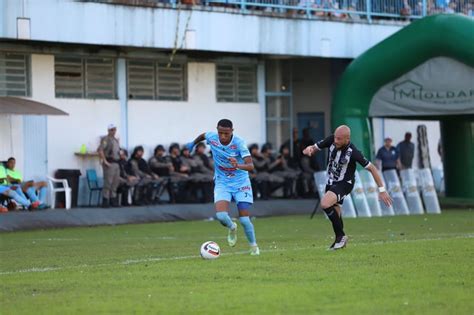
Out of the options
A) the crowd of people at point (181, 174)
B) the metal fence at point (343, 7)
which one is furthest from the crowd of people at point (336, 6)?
the crowd of people at point (181, 174)

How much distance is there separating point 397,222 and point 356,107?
22.4ft

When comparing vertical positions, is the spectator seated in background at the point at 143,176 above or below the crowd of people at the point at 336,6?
below

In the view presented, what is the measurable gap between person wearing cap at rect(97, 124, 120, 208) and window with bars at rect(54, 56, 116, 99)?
1.93m

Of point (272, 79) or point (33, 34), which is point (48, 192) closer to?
point (33, 34)

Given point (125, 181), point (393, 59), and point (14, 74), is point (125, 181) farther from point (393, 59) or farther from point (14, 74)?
point (393, 59)

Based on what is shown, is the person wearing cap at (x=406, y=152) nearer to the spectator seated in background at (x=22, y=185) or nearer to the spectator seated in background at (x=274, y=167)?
the spectator seated in background at (x=274, y=167)

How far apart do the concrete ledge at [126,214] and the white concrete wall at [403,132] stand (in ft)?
23.4

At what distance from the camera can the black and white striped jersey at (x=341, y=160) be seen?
18.4 metres

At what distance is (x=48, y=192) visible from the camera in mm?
32438

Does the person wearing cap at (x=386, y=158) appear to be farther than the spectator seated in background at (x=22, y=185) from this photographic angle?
Yes

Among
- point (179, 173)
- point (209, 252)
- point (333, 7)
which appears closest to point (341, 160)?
point (209, 252)

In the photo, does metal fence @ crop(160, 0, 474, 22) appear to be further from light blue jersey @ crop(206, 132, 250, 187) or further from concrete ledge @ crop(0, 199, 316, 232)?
light blue jersey @ crop(206, 132, 250, 187)

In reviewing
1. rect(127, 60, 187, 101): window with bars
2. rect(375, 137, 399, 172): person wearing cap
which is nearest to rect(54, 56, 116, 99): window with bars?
rect(127, 60, 187, 101): window with bars

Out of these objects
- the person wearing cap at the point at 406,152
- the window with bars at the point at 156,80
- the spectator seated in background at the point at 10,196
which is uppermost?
the window with bars at the point at 156,80
